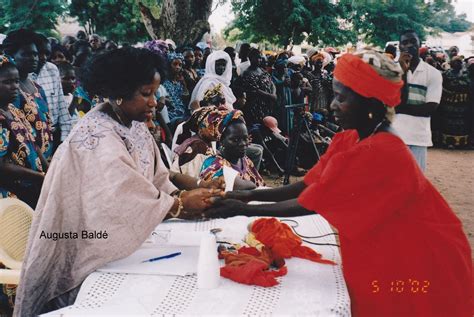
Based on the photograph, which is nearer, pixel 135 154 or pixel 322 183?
pixel 322 183

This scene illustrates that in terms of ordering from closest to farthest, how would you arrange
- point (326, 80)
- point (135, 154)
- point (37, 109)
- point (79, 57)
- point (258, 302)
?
point (258, 302)
point (135, 154)
point (37, 109)
point (79, 57)
point (326, 80)

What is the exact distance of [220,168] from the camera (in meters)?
3.59

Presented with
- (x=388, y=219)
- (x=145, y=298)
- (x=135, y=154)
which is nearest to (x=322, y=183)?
(x=388, y=219)

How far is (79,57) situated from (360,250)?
629 cm

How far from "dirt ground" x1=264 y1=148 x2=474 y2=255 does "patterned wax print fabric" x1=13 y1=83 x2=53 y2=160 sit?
418 centimetres

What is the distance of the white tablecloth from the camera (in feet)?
5.86

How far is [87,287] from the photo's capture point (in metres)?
1.97

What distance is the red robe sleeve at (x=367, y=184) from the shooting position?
74.2 inches

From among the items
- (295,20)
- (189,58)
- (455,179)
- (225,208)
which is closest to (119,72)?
(225,208)

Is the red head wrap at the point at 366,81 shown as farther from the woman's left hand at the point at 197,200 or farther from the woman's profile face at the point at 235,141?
the woman's profile face at the point at 235,141

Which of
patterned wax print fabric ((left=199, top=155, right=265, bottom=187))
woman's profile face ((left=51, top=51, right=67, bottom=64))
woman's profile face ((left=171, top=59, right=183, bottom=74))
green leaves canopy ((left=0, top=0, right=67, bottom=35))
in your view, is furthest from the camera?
green leaves canopy ((left=0, top=0, right=67, bottom=35))

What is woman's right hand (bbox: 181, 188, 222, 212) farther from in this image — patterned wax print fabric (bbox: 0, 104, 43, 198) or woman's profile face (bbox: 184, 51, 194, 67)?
woman's profile face (bbox: 184, 51, 194, 67)

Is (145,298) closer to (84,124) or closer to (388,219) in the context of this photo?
(84,124)

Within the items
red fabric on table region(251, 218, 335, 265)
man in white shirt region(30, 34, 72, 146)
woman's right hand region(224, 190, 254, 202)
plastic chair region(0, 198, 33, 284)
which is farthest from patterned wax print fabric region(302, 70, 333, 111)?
plastic chair region(0, 198, 33, 284)
